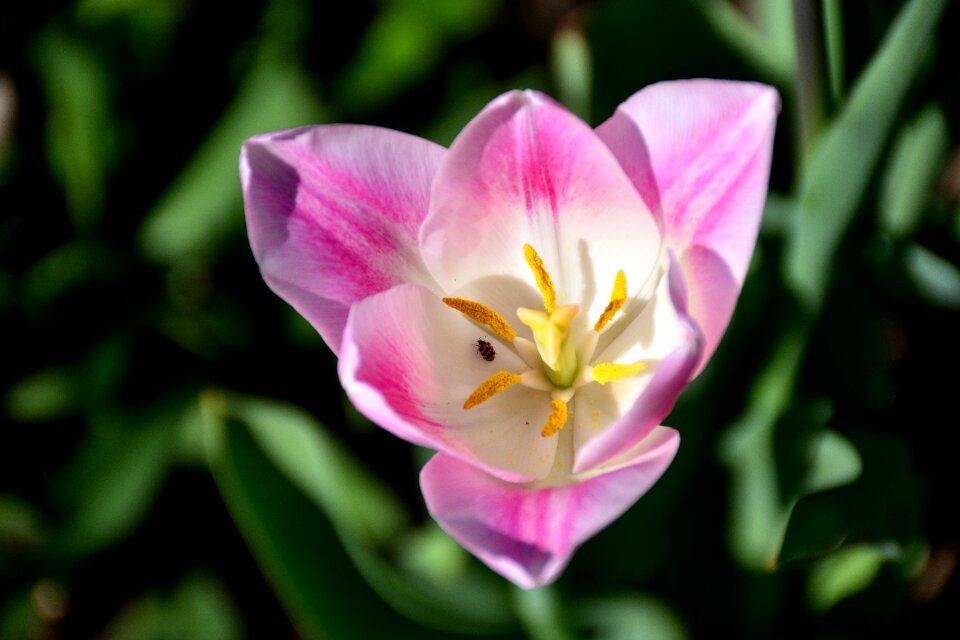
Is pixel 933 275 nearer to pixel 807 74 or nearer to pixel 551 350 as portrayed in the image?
pixel 807 74

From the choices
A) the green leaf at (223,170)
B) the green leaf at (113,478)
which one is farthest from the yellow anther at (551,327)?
the green leaf at (113,478)

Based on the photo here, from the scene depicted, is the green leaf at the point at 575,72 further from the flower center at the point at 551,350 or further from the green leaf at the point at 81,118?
the green leaf at the point at 81,118

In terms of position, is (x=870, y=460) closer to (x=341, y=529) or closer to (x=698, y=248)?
(x=698, y=248)

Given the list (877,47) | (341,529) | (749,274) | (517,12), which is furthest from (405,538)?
(517,12)

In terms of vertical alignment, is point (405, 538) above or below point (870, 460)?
below

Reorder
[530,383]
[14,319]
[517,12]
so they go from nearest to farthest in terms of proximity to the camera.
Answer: [530,383] → [14,319] → [517,12]

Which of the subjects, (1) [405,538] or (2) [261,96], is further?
(2) [261,96]

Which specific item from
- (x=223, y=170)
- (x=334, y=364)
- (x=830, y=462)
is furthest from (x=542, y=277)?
(x=223, y=170)
